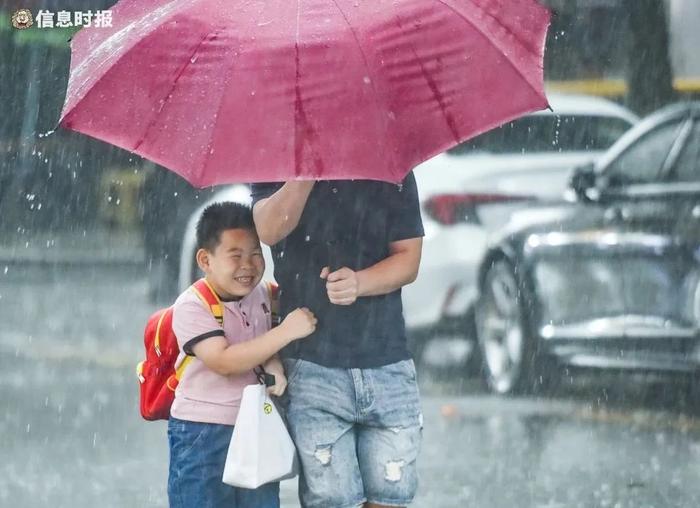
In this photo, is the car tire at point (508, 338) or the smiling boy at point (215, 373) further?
the car tire at point (508, 338)

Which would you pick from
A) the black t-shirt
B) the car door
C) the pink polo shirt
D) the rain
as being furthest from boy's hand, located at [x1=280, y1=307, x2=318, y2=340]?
the car door

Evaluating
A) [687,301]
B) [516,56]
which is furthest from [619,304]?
[516,56]

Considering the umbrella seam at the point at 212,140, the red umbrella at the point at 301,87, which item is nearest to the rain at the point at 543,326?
the red umbrella at the point at 301,87

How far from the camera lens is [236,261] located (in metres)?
3.85

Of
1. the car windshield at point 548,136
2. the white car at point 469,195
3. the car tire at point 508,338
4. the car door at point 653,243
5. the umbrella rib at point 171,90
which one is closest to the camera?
the umbrella rib at point 171,90

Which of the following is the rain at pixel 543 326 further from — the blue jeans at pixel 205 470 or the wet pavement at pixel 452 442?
the blue jeans at pixel 205 470

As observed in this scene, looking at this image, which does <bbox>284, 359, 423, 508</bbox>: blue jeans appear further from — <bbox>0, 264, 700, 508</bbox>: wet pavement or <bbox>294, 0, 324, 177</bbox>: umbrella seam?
<bbox>0, 264, 700, 508</bbox>: wet pavement

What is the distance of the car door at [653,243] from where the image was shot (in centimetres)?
774

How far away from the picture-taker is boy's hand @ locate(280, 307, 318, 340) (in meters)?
3.76

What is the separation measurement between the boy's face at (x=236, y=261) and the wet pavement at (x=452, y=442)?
2609 mm

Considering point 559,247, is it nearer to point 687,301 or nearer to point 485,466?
point 687,301

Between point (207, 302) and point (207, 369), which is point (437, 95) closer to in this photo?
point (207, 302)

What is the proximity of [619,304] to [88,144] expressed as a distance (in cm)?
967

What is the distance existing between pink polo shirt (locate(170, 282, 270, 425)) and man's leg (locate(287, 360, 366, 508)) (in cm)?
15
